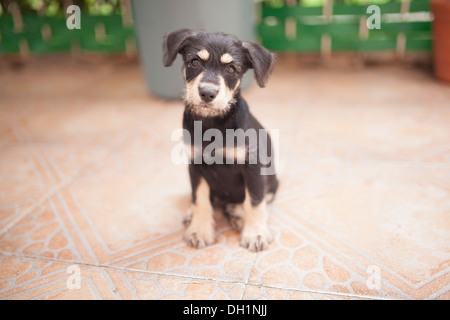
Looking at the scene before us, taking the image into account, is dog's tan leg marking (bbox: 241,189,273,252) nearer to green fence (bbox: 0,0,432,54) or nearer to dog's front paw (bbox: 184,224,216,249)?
dog's front paw (bbox: 184,224,216,249)

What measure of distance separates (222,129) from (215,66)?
33cm

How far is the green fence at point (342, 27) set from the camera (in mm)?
5230

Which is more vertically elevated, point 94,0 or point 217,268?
point 94,0

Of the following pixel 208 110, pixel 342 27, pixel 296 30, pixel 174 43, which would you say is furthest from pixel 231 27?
pixel 208 110

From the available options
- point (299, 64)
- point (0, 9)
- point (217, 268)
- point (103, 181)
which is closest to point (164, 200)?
point (103, 181)

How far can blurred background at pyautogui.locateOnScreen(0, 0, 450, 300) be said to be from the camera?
1969 mm

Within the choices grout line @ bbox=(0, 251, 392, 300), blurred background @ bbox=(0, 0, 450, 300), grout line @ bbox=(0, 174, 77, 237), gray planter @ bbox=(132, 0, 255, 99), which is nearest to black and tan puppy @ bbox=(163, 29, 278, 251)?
blurred background @ bbox=(0, 0, 450, 300)

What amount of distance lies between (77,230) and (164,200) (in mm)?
618

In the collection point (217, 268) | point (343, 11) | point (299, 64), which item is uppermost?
point (343, 11)

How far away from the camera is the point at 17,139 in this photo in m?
3.75

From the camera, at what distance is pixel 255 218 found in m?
2.20

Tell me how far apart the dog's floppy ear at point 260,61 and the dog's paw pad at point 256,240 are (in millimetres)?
860

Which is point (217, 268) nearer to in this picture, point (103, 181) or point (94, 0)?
point (103, 181)

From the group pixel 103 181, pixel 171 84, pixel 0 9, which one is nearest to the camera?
pixel 103 181
